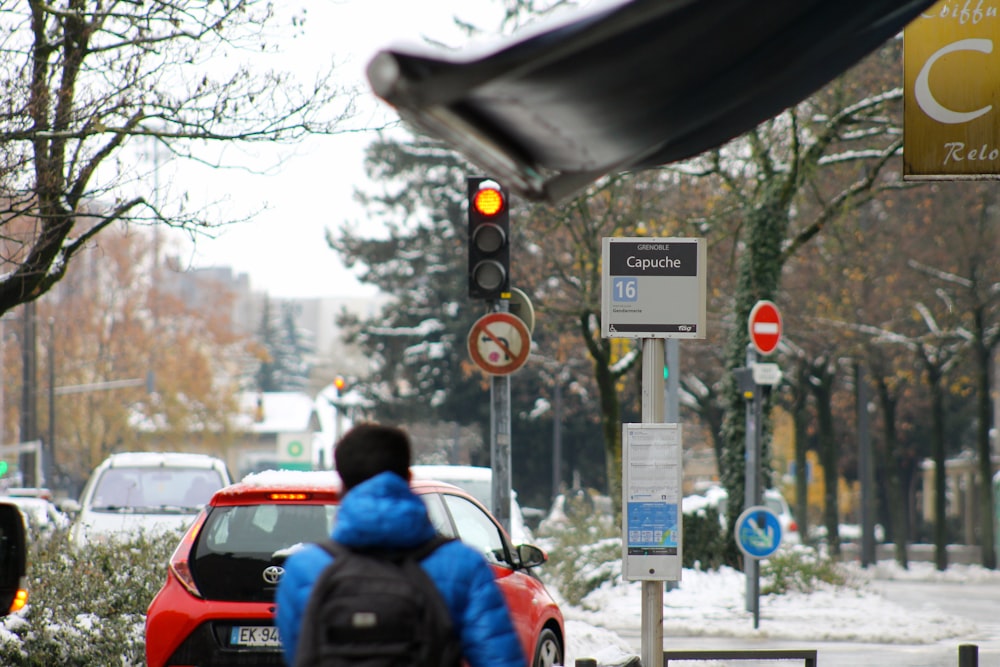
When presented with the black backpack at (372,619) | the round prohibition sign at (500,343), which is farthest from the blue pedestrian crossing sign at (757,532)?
the black backpack at (372,619)

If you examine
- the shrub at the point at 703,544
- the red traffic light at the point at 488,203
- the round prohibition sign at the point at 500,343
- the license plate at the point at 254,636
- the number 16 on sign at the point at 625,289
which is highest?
the red traffic light at the point at 488,203

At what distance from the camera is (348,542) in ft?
12.6

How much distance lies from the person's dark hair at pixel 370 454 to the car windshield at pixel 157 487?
A: 13.8 m

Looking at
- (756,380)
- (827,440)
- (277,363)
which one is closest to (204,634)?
(756,380)

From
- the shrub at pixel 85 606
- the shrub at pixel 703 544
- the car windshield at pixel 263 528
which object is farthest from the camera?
the shrub at pixel 703 544

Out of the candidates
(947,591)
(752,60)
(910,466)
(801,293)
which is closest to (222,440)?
(910,466)

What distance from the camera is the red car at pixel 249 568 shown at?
8.46m

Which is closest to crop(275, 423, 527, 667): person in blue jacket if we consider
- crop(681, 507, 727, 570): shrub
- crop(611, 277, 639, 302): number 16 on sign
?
crop(611, 277, 639, 302): number 16 on sign

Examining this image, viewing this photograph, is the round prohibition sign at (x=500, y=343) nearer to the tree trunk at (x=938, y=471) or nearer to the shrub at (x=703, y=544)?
the shrub at (x=703, y=544)

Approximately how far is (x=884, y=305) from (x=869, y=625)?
22.4 m

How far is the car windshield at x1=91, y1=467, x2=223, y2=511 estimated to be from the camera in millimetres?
17688

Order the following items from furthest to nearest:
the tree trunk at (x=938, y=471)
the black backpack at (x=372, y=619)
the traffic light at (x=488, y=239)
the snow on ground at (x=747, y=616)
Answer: the tree trunk at (x=938, y=471)
the snow on ground at (x=747, y=616)
the traffic light at (x=488, y=239)
the black backpack at (x=372, y=619)

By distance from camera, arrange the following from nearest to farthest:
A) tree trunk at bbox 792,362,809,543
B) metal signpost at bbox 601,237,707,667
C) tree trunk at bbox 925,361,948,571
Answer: metal signpost at bbox 601,237,707,667, tree trunk at bbox 925,361,948,571, tree trunk at bbox 792,362,809,543

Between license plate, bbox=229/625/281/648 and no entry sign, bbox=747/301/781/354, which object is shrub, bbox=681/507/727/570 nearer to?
no entry sign, bbox=747/301/781/354
